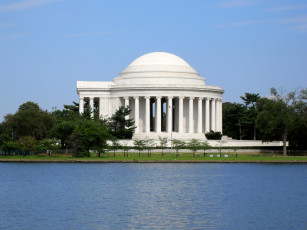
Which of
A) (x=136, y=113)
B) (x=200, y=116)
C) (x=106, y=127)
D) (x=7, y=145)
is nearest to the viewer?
(x=7, y=145)

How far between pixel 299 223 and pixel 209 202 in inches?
426

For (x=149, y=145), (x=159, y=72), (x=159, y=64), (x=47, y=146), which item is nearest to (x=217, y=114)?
(x=159, y=72)

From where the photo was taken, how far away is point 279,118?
110 m

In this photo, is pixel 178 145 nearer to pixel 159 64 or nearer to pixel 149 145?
pixel 149 145

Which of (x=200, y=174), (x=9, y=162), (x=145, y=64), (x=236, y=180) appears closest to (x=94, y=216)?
(x=236, y=180)

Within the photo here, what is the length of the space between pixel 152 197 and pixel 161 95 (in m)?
77.4

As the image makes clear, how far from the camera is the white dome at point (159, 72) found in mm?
136625

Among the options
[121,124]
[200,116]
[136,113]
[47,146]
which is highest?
[136,113]

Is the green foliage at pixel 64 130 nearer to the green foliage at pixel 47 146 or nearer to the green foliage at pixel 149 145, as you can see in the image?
the green foliage at pixel 47 146

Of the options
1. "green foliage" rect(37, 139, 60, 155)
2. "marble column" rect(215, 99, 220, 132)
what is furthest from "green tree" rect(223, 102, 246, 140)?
"green foliage" rect(37, 139, 60, 155)

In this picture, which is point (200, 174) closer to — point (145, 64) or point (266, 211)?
point (266, 211)

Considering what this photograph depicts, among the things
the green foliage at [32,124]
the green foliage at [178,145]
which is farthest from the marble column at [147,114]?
the green foliage at [178,145]

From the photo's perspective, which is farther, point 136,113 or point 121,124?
point 136,113

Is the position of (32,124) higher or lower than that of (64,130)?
higher
